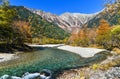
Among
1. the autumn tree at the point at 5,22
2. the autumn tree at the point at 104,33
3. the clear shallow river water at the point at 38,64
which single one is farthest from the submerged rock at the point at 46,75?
the autumn tree at the point at 104,33

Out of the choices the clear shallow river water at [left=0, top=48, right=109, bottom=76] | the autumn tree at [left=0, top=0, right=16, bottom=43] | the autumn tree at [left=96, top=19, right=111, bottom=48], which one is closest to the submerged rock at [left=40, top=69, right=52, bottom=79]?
the clear shallow river water at [left=0, top=48, right=109, bottom=76]

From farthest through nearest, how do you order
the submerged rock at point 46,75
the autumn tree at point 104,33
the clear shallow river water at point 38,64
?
the autumn tree at point 104,33 < the clear shallow river water at point 38,64 < the submerged rock at point 46,75

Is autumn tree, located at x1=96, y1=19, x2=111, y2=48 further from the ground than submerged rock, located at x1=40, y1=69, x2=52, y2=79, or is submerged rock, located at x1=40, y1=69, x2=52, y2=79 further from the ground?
autumn tree, located at x1=96, y1=19, x2=111, y2=48

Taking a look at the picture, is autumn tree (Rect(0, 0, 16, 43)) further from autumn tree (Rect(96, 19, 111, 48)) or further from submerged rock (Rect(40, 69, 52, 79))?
submerged rock (Rect(40, 69, 52, 79))

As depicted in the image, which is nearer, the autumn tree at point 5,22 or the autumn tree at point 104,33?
the autumn tree at point 5,22

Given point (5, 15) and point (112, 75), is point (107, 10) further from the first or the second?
point (5, 15)

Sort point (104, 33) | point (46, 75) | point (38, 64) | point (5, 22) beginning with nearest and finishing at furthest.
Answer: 1. point (46, 75)
2. point (38, 64)
3. point (5, 22)
4. point (104, 33)

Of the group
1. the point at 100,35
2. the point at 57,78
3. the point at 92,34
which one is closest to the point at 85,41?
the point at 92,34

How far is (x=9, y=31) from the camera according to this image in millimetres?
81938

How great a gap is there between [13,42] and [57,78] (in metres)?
63.8

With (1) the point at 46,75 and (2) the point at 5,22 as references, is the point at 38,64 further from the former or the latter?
(2) the point at 5,22

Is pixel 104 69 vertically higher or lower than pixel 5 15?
lower

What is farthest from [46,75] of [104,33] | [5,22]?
[104,33]

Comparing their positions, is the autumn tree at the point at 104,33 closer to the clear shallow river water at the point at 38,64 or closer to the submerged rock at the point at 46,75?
the clear shallow river water at the point at 38,64
